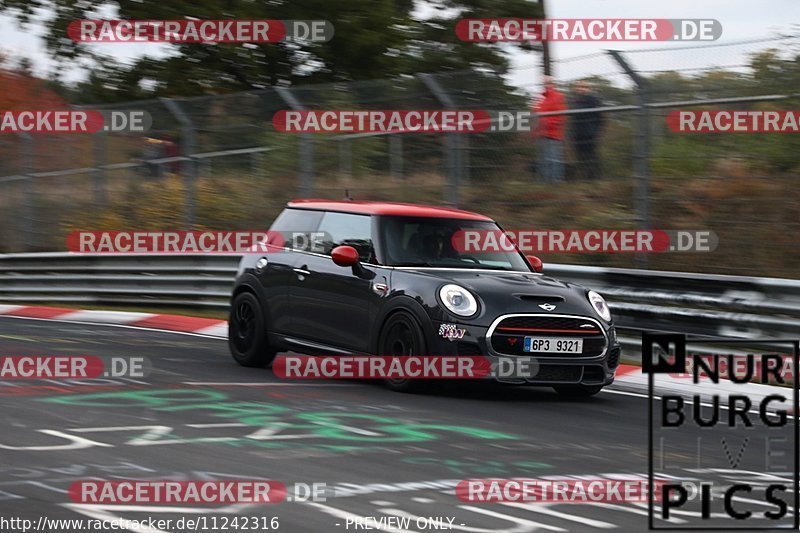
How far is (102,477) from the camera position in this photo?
22.2ft

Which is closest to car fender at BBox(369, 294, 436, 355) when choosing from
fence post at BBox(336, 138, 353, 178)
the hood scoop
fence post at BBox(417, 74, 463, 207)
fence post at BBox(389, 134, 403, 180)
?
the hood scoop

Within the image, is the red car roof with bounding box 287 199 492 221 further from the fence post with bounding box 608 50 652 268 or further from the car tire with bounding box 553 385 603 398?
the fence post with bounding box 608 50 652 268

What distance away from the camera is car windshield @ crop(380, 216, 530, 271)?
10.6 m

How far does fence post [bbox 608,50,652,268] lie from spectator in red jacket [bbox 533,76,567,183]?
1070mm

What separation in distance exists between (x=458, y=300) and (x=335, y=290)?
136cm

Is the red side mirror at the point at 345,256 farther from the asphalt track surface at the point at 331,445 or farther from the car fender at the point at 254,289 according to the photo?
the car fender at the point at 254,289

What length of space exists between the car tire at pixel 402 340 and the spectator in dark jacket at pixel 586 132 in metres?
4.13

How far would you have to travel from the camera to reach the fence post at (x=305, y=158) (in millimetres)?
16359

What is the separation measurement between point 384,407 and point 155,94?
21.9 meters

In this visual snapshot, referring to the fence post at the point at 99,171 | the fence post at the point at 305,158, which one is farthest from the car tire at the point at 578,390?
the fence post at the point at 99,171

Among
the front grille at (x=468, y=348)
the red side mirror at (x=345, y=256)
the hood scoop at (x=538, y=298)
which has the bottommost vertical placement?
the front grille at (x=468, y=348)

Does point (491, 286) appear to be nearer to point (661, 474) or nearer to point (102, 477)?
point (661, 474)

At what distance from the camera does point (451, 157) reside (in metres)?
14.7

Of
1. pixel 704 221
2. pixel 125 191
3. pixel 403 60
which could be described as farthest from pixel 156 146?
pixel 403 60
